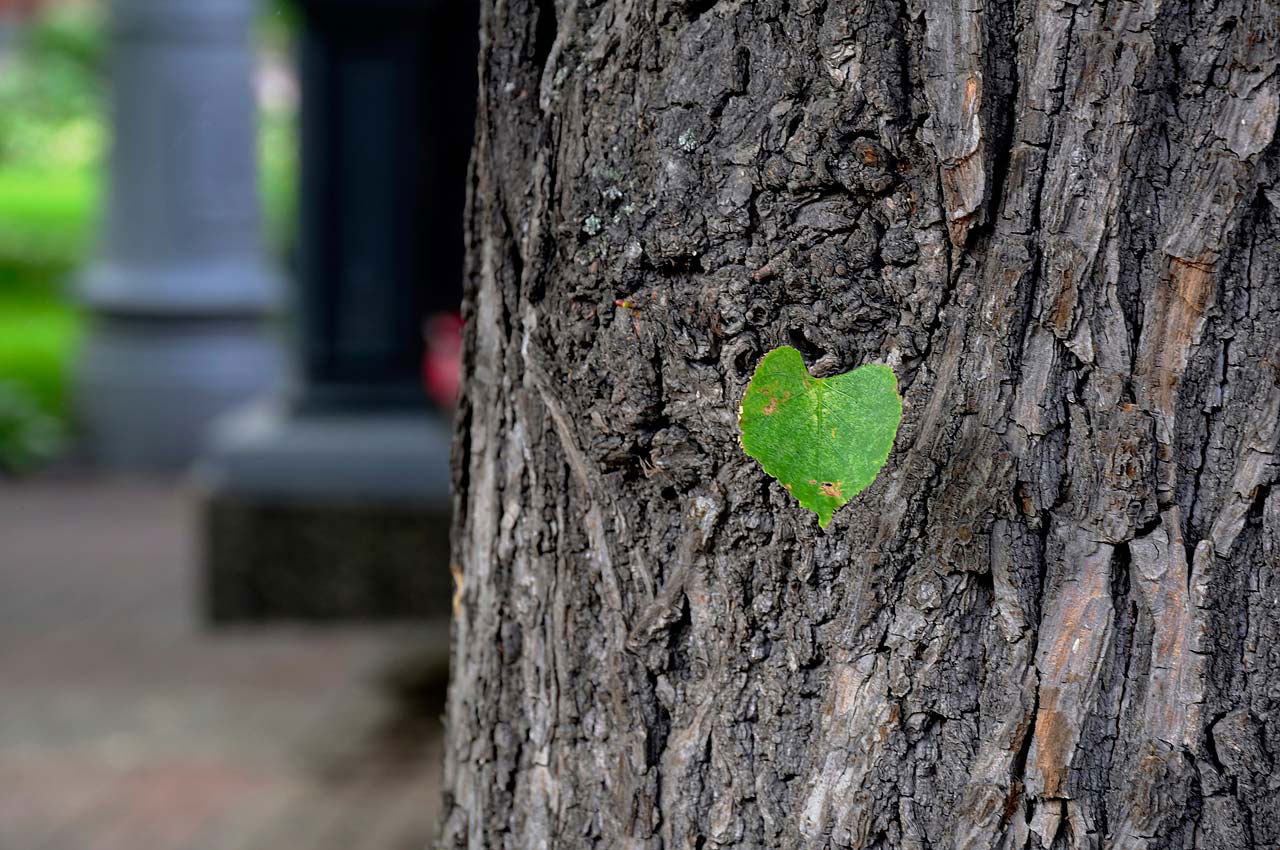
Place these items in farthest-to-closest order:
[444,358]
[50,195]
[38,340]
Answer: [50,195], [38,340], [444,358]

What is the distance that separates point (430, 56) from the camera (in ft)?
17.5

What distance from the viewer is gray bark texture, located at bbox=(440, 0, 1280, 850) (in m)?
1.03

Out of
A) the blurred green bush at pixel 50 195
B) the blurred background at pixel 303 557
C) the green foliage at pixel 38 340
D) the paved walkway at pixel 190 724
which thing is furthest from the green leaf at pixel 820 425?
the green foliage at pixel 38 340

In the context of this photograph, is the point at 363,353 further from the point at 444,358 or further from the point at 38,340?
the point at 38,340

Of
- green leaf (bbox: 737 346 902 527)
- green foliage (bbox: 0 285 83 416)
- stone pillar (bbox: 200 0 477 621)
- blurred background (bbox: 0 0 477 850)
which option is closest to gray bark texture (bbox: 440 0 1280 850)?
green leaf (bbox: 737 346 902 527)

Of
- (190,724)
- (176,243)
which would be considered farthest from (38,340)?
(190,724)

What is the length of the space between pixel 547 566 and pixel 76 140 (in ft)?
82.2

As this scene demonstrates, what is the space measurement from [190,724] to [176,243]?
4381 mm

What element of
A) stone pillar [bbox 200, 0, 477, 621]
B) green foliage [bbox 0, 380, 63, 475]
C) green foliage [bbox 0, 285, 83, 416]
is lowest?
green foliage [bbox 0, 380, 63, 475]

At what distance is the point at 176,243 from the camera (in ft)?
28.2

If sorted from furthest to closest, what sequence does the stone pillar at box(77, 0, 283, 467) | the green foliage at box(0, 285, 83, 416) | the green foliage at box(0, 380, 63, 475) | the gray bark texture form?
the green foliage at box(0, 285, 83, 416) → the green foliage at box(0, 380, 63, 475) → the stone pillar at box(77, 0, 283, 467) → the gray bark texture

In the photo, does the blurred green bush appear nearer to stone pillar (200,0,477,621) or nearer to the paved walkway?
stone pillar (200,0,477,621)

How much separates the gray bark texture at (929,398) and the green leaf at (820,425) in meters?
0.02

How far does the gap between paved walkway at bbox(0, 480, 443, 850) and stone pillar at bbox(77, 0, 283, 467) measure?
5.80ft
